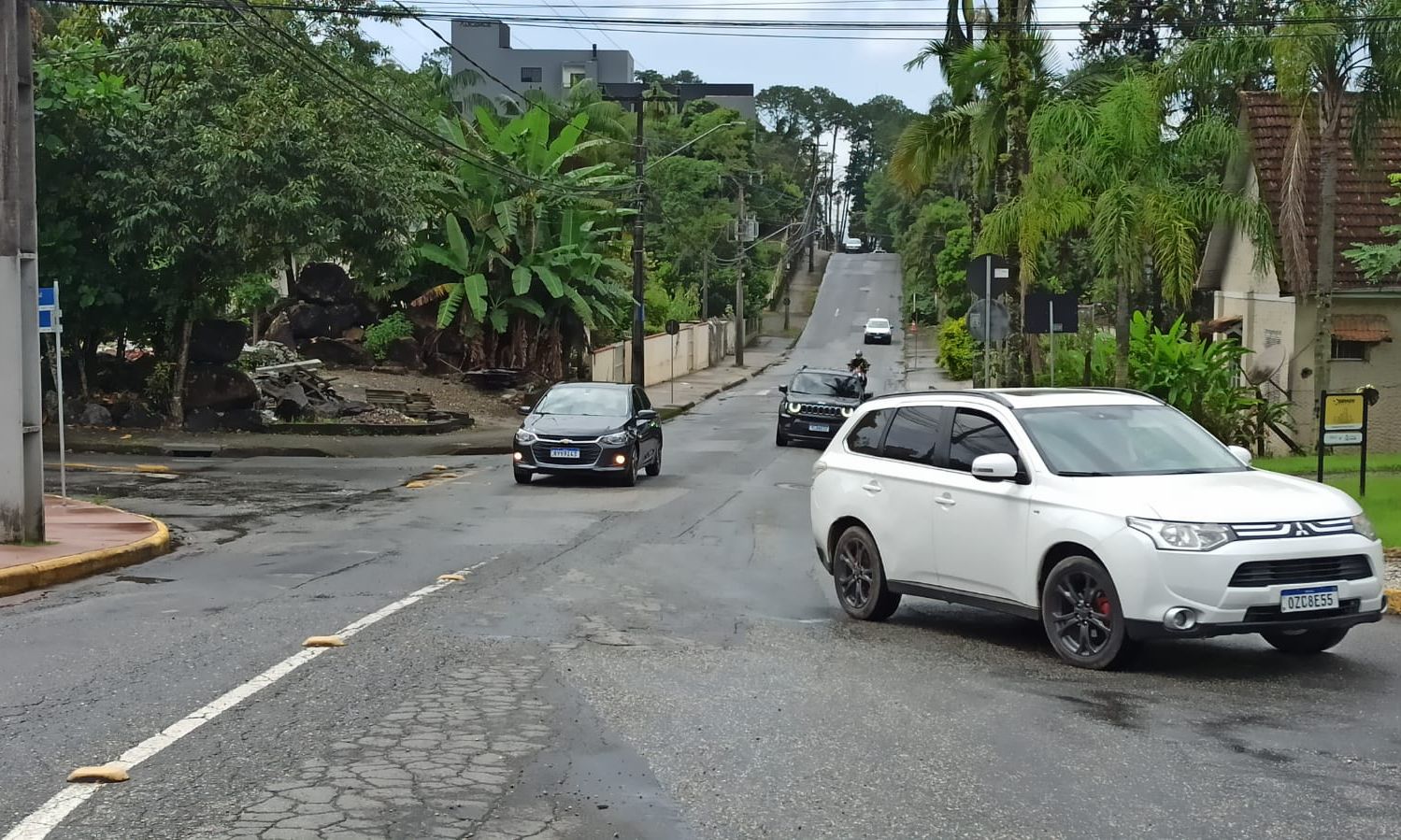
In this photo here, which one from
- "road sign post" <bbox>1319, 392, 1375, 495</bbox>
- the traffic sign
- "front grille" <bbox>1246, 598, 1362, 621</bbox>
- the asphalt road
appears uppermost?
the traffic sign

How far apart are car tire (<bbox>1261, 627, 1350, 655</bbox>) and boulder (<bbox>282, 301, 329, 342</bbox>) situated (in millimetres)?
37197

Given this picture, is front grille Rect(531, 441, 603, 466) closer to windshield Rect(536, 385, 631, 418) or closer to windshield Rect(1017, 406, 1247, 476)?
windshield Rect(536, 385, 631, 418)

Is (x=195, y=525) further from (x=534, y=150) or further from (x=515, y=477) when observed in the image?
(x=534, y=150)

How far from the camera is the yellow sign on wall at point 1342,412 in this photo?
15492 millimetres

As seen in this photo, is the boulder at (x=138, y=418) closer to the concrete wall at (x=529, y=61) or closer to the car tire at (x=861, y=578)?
the car tire at (x=861, y=578)

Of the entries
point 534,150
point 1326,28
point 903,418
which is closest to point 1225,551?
point 903,418

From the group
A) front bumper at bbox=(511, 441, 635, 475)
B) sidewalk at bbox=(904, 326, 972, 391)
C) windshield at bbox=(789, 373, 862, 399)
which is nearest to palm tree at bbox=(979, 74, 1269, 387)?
windshield at bbox=(789, 373, 862, 399)

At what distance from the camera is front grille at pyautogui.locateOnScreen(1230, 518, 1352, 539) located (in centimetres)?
840

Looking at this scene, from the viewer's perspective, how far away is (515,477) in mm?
23250

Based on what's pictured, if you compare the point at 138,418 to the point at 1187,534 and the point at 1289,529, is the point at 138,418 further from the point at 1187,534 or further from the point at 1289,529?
the point at 1289,529

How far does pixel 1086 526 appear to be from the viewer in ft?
29.1

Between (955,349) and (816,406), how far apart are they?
31342 mm

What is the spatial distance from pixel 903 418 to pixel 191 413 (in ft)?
75.1

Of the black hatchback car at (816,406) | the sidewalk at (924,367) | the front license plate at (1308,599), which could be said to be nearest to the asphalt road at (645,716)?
the front license plate at (1308,599)
